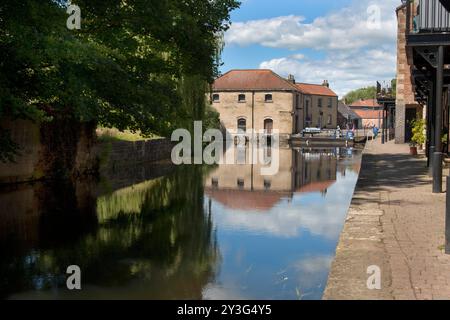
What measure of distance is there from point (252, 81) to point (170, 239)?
5156 cm

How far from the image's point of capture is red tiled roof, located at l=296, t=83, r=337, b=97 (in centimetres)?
6962

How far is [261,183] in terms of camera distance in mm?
17828

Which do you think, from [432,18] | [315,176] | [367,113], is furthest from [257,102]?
[367,113]

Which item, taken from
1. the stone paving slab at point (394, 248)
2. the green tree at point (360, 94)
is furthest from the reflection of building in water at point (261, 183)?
the green tree at point (360, 94)

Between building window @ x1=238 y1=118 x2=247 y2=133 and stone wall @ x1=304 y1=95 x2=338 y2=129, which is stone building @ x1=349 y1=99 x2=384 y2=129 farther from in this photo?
building window @ x1=238 y1=118 x2=247 y2=133

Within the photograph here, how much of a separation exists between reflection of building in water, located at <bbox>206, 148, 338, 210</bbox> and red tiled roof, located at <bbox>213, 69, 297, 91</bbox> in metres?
33.8

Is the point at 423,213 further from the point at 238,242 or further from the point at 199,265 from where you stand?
the point at 199,265

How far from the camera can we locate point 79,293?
612 centimetres

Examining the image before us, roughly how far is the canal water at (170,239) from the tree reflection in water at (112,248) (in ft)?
0.05

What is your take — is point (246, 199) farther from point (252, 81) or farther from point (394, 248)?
point (252, 81)

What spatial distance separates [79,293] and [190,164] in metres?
20.0

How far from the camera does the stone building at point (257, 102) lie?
2263 inches
